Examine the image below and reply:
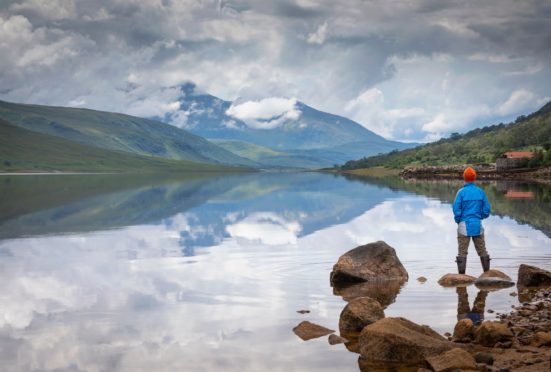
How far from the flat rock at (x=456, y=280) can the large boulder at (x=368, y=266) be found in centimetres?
168

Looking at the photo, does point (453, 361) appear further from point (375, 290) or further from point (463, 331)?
point (375, 290)

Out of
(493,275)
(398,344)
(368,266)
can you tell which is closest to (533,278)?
(493,275)

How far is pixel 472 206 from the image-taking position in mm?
25297

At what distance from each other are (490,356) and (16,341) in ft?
37.3

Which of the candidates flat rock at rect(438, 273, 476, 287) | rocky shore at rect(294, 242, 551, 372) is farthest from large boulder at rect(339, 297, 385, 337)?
flat rock at rect(438, 273, 476, 287)

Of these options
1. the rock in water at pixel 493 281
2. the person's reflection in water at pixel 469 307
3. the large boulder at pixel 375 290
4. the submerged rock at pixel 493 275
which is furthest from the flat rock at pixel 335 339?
the submerged rock at pixel 493 275

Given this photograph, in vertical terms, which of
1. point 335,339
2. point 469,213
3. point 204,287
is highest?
point 469,213

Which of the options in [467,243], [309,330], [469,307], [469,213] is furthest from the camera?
[467,243]

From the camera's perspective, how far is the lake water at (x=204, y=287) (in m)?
16.4

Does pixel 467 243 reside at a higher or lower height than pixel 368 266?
higher

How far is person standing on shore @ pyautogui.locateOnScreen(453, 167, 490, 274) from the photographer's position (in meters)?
25.2

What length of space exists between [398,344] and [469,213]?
11143 mm

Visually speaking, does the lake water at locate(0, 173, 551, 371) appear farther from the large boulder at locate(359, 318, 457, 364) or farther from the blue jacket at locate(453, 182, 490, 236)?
the blue jacket at locate(453, 182, 490, 236)

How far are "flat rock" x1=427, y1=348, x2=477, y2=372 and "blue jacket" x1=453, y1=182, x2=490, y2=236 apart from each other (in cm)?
1146
